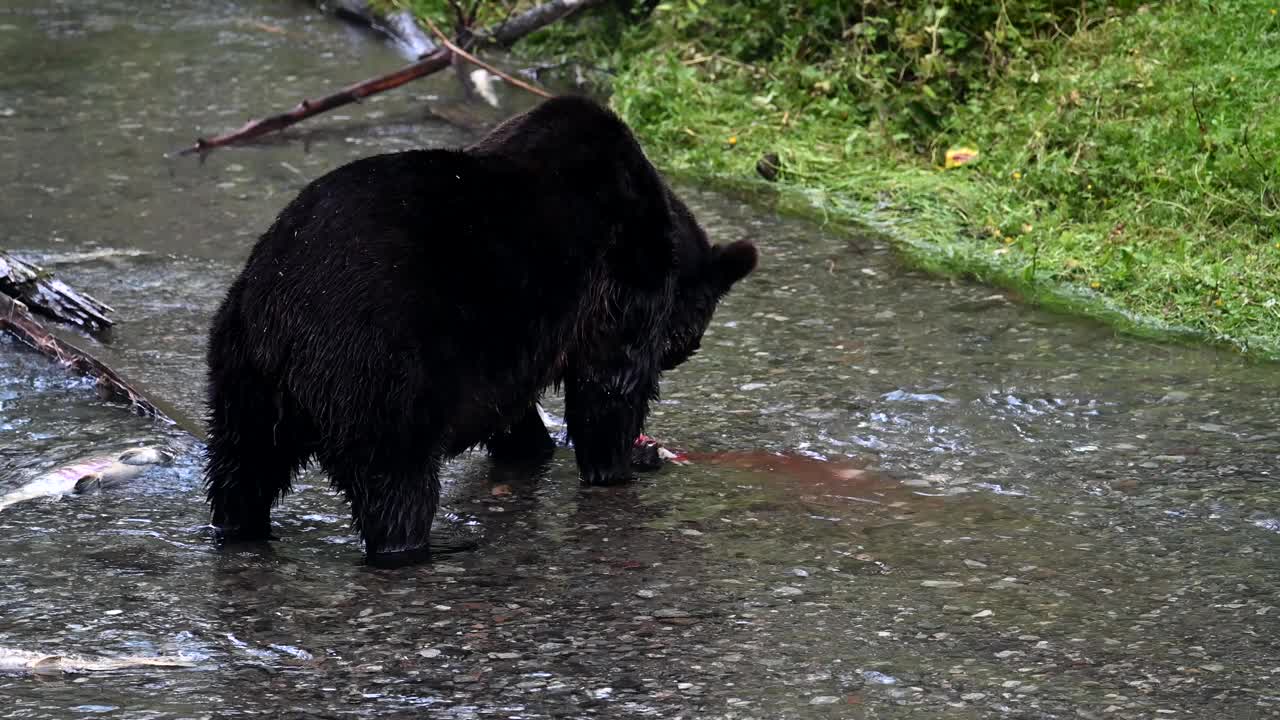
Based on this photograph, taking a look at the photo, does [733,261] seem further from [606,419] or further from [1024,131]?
[1024,131]

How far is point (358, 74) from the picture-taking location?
12188mm

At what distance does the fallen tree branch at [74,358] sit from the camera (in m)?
6.39

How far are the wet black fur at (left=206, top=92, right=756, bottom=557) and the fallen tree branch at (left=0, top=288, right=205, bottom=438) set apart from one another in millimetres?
1244

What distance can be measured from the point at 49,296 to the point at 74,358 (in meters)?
0.71

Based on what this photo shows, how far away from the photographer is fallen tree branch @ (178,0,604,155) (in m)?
10.5

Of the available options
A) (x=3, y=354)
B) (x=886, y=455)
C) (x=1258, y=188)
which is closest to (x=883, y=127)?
(x=1258, y=188)

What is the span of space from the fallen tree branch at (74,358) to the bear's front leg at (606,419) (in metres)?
1.51

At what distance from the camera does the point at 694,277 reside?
20.3 ft

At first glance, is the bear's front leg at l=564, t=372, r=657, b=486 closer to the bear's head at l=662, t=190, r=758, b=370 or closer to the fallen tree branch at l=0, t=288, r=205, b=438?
the bear's head at l=662, t=190, r=758, b=370

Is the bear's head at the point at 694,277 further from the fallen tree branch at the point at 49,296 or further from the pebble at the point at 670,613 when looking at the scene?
the fallen tree branch at the point at 49,296

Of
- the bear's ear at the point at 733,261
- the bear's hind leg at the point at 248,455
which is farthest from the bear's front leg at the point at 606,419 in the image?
the bear's hind leg at the point at 248,455

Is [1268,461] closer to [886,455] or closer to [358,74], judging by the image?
[886,455]

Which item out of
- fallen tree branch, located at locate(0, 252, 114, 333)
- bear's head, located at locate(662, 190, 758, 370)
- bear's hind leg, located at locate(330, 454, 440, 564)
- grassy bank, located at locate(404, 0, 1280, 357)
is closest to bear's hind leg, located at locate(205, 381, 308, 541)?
bear's hind leg, located at locate(330, 454, 440, 564)

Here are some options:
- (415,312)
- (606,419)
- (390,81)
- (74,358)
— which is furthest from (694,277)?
(390,81)
